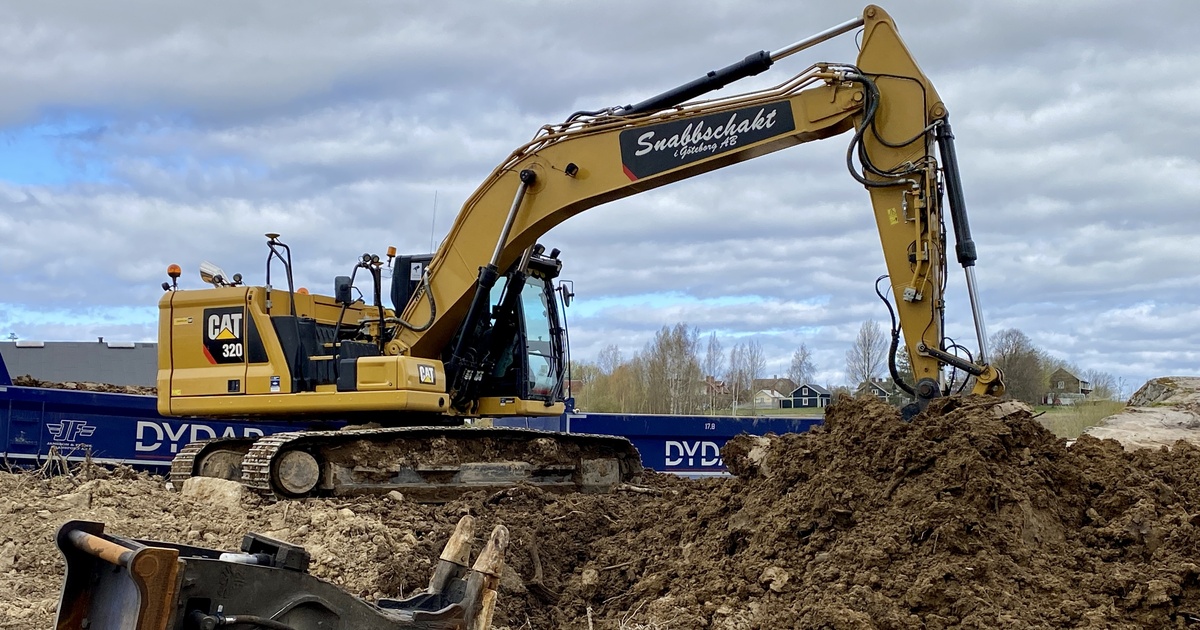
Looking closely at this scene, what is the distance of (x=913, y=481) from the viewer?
549cm

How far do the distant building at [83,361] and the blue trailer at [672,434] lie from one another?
379 inches

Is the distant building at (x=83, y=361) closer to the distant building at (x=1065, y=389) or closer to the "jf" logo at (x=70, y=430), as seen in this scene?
the "jf" logo at (x=70, y=430)

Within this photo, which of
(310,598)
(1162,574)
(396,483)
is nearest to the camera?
(310,598)

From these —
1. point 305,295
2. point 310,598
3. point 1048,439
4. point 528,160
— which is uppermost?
point 528,160

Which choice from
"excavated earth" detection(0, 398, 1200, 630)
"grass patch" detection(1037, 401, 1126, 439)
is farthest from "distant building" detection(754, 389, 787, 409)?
"excavated earth" detection(0, 398, 1200, 630)

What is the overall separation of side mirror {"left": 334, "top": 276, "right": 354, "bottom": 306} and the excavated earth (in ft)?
7.89

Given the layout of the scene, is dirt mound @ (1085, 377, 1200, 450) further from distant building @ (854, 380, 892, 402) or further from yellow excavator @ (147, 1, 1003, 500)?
yellow excavator @ (147, 1, 1003, 500)

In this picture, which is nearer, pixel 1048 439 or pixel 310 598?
pixel 310 598

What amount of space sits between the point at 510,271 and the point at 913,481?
196 inches

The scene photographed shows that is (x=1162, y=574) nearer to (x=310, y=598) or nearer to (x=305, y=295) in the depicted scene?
(x=310, y=598)

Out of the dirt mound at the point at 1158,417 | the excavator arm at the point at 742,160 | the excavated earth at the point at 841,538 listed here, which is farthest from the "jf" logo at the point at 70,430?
the dirt mound at the point at 1158,417

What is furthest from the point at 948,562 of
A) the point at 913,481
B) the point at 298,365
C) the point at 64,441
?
the point at 64,441

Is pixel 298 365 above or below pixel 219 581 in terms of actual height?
above

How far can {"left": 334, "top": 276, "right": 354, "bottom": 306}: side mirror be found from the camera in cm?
937
